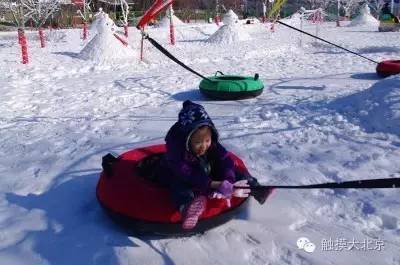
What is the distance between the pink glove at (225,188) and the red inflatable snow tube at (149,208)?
0.45 ft

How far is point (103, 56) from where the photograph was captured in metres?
12.0

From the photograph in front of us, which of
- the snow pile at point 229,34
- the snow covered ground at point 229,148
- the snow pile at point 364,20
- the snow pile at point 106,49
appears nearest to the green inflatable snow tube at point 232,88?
the snow covered ground at point 229,148

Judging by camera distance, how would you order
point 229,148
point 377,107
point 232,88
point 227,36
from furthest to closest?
point 227,36
point 232,88
point 377,107
point 229,148

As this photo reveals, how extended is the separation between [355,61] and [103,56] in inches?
264

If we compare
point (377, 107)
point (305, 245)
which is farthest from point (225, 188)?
point (377, 107)

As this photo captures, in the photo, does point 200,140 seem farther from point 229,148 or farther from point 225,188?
point 229,148

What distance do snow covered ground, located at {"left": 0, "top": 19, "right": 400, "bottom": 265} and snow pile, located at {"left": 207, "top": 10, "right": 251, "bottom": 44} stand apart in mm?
6645

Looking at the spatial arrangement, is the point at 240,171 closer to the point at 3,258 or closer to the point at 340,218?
the point at 340,218

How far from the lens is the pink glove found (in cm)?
267

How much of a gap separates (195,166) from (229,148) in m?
1.76

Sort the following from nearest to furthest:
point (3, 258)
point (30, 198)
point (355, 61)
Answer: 1. point (3, 258)
2. point (30, 198)
3. point (355, 61)

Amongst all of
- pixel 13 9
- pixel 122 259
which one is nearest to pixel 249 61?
pixel 122 259

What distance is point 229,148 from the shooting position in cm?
456

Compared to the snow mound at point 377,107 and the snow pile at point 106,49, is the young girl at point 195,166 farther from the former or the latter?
the snow pile at point 106,49
